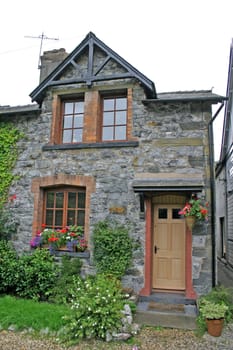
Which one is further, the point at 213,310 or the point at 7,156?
the point at 7,156

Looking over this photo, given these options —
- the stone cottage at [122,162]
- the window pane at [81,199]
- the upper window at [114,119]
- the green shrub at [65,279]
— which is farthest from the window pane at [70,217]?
the upper window at [114,119]

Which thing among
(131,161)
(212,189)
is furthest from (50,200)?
(212,189)

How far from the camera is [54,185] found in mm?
8266

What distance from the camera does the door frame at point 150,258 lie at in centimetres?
701

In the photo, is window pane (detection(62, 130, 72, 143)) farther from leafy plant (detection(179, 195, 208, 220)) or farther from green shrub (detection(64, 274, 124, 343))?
green shrub (detection(64, 274, 124, 343))

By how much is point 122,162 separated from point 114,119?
1.40 metres

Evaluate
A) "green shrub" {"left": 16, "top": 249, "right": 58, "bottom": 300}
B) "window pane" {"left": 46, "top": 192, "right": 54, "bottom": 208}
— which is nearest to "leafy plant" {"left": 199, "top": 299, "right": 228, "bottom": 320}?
"green shrub" {"left": 16, "top": 249, "right": 58, "bottom": 300}

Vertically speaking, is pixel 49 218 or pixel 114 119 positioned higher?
pixel 114 119

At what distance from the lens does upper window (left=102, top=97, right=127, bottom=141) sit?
27.1 feet

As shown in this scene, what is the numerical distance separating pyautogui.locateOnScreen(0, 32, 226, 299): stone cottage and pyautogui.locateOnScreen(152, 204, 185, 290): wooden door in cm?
3

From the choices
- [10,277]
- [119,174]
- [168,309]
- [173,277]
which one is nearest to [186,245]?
[173,277]

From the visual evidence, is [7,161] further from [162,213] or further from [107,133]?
[162,213]

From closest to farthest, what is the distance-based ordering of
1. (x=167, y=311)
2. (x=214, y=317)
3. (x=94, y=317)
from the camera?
1. (x=94, y=317)
2. (x=214, y=317)
3. (x=167, y=311)

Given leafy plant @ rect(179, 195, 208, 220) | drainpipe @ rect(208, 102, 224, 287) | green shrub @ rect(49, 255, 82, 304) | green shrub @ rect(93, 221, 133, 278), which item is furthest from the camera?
green shrub @ rect(93, 221, 133, 278)
